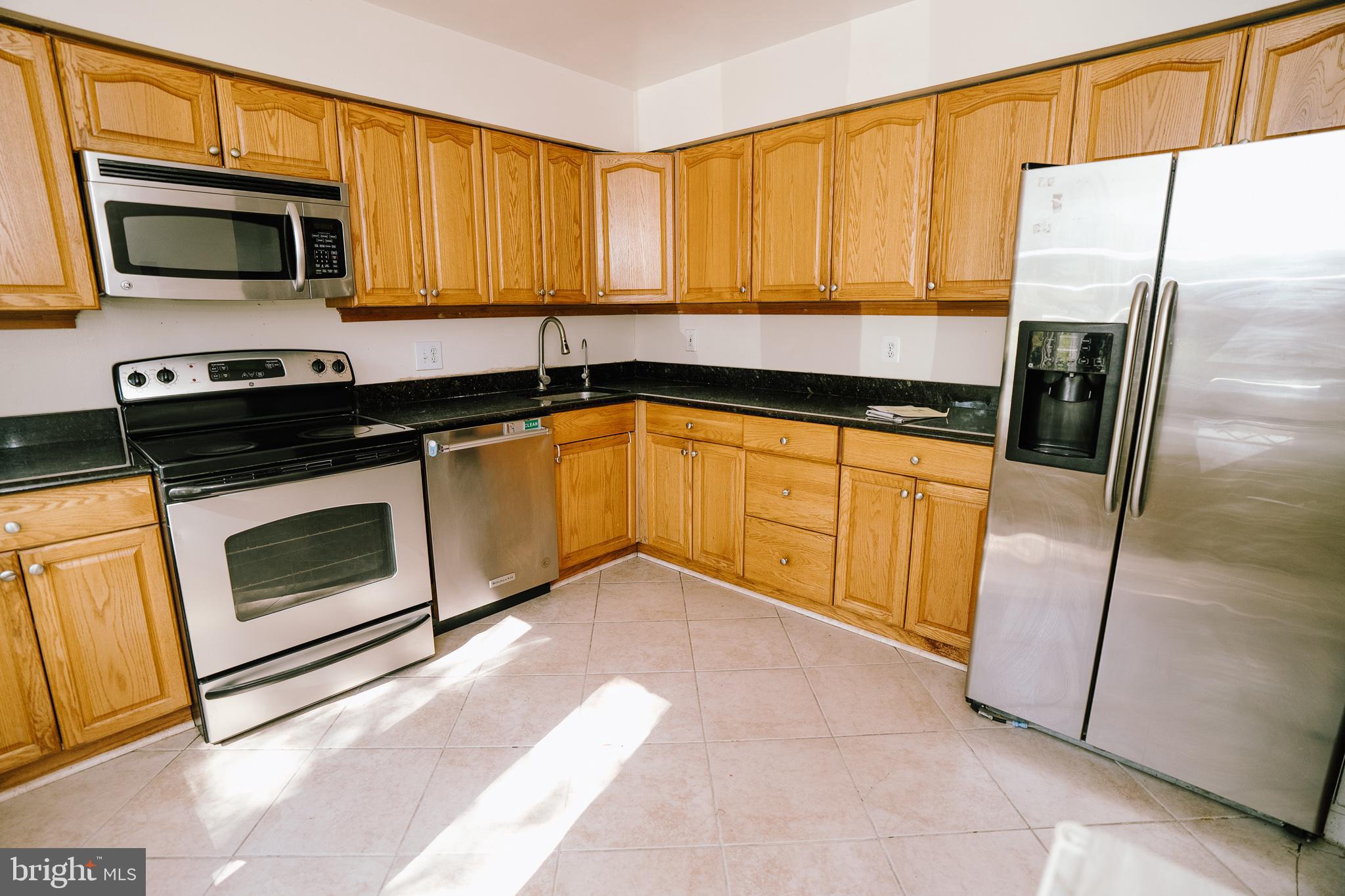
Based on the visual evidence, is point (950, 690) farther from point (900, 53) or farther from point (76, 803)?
point (76, 803)

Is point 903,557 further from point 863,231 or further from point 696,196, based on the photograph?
point 696,196

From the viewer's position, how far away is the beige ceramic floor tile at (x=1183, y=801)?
1745 mm

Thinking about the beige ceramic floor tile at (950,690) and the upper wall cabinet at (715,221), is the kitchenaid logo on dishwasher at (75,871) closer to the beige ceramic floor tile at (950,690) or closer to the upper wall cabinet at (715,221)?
the beige ceramic floor tile at (950,690)

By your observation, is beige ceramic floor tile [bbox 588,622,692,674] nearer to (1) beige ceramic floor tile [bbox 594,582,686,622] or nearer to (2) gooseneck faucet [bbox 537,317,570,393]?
(1) beige ceramic floor tile [bbox 594,582,686,622]

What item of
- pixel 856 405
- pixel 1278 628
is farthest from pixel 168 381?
pixel 1278 628

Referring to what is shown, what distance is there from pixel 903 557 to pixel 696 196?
2.06 m

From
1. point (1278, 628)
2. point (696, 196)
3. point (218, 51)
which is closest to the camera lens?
point (1278, 628)

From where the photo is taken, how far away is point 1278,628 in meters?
1.60

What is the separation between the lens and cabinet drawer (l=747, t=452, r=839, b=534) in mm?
2697

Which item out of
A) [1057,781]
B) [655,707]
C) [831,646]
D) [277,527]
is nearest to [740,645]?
[831,646]

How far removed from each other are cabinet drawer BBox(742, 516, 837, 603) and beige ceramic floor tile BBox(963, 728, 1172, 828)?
2.83 feet

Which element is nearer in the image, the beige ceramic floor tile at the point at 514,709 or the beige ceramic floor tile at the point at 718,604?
the beige ceramic floor tile at the point at 514,709

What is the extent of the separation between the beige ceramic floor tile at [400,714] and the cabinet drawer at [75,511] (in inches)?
35.5

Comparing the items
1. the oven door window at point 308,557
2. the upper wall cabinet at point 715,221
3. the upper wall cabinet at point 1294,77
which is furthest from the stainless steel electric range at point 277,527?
the upper wall cabinet at point 1294,77
